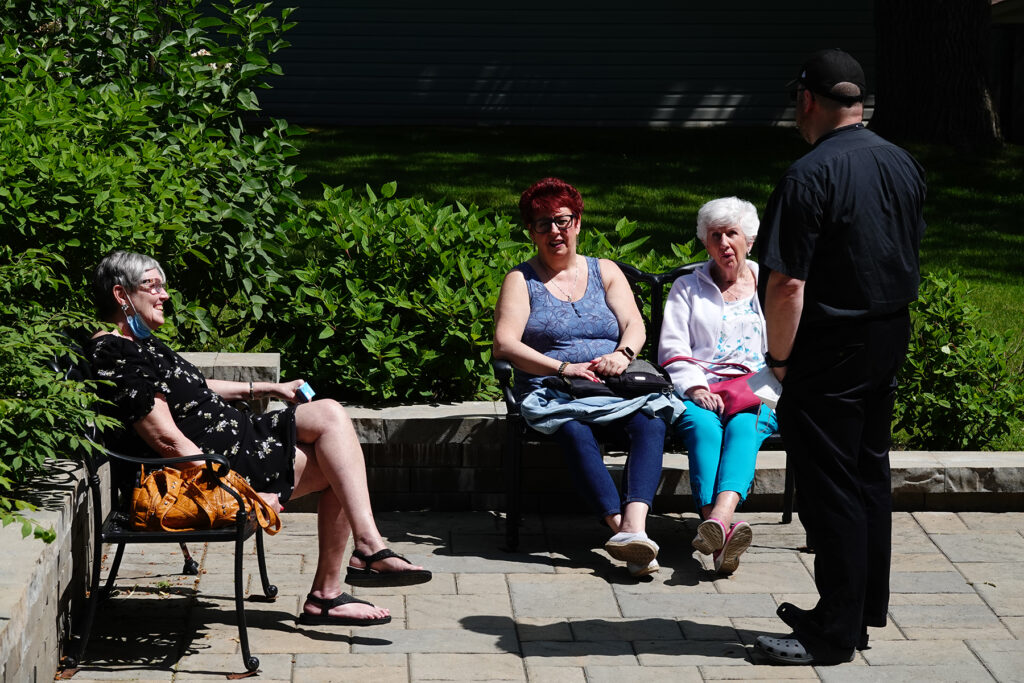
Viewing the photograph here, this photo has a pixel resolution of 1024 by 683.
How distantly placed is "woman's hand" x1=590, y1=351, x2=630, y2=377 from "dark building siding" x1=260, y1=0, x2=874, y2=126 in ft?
41.8

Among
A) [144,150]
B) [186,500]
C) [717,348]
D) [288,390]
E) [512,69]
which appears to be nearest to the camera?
[186,500]

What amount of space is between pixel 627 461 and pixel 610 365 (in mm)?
409

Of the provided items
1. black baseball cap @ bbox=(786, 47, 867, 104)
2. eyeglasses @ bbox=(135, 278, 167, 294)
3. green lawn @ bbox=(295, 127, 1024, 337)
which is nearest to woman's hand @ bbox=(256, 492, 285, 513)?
eyeglasses @ bbox=(135, 278, 167, 294)

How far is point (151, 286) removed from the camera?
4.34m

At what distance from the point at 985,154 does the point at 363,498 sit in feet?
35.2

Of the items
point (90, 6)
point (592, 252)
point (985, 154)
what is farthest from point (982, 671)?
point (985, 154)

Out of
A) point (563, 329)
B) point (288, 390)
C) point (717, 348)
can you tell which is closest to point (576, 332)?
point (563, 329)

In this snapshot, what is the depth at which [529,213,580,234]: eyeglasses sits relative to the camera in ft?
17.3

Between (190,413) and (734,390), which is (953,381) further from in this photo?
(190,413)

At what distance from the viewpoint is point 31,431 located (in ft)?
12.7

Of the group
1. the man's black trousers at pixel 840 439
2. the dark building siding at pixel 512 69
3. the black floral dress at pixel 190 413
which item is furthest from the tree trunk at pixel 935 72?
the black floral dress at pixel 190 413

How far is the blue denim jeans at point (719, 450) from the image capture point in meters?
5.00

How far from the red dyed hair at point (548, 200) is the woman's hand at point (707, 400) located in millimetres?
874

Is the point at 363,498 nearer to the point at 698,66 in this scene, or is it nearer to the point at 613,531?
the point at 613,531
